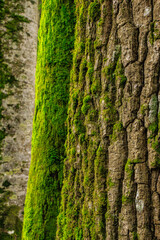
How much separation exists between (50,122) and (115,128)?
22.6 inches

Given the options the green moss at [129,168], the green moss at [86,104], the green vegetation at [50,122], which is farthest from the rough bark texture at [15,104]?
the green moss at [129,168]

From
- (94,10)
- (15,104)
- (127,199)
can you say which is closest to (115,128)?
(127,199)

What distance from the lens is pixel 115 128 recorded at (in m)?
1.04

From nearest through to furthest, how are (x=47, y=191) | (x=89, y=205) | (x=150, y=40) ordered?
(x=150, y=40)
(x=89, y=205)
(x=47, y=191)

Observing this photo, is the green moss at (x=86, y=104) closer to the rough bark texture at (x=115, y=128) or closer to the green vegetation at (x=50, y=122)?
the rough bark texture at (x=115, y=128)

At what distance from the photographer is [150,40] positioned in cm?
96

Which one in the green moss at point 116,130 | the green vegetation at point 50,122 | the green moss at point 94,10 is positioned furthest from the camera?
the green vegetation at point 50,122

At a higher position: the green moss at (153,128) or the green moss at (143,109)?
the green moss at (143,109)

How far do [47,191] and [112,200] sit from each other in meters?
0.53

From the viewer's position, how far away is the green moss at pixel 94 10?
46.6 inches

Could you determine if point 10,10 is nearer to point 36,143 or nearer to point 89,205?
point 36,143

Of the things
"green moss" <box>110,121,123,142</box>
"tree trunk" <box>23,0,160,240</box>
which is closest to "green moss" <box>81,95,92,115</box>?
"tree trunk" <box>23,0,160,240</box>

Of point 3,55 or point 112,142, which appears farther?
point 3,55

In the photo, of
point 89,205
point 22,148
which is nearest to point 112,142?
point 89,205
